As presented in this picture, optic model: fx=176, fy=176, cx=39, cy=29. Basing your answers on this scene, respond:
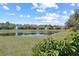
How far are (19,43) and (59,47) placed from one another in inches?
15.6

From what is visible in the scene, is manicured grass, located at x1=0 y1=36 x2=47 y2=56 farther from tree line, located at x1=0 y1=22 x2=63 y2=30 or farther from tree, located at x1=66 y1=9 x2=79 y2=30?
tree, located at x1=66 y1=9 x2=79 y2=30

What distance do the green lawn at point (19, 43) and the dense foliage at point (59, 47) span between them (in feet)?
0.14

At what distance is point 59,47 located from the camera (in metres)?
1.72

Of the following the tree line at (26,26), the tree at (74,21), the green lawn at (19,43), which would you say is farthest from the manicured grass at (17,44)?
the tree at (74,21)

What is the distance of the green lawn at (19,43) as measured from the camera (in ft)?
5.64

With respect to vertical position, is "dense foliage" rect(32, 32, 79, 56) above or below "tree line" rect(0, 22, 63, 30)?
below

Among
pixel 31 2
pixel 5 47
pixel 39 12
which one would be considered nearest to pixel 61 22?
pixel 39 12

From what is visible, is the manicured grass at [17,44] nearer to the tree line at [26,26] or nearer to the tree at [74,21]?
the tree line at [26,26]

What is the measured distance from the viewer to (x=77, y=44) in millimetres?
1703

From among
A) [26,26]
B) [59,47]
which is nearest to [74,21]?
[59,47]

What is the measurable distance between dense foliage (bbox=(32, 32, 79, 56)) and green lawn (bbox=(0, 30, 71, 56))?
43 millimetres

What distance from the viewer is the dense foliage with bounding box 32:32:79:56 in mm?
1691

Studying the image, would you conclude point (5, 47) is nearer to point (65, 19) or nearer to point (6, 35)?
point (6, 35)

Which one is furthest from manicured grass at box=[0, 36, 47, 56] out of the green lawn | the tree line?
the tree line
